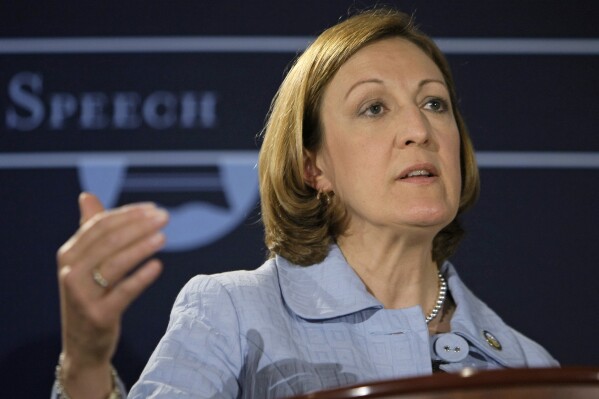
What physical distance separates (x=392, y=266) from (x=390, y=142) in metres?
0.21

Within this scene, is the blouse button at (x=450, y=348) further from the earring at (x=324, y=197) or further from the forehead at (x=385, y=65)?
the forehead at (x=385, y=65)

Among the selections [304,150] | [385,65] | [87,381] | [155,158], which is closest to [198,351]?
[87,381]

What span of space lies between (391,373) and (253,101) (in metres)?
0.76

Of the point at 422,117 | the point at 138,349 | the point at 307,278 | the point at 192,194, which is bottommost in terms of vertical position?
the point at 138,349

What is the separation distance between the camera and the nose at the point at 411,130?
1.58 m

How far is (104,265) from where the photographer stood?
3.12 feet

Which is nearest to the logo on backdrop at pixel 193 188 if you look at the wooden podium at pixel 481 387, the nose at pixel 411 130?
the nose at pixel 411 130

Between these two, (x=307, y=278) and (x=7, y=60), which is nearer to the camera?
(x=307, y=278)

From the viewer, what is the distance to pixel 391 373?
4.98 feet

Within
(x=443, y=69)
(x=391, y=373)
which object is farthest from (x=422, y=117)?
(x=391, y=373)

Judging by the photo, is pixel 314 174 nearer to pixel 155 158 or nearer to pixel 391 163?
pixel 391 163

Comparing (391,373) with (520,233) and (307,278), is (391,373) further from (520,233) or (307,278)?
(520,233)

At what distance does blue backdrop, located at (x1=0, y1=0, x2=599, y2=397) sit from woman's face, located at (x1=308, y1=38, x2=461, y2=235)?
1.23 ft

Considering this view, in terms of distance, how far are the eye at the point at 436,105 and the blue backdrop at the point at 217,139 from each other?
414 millimetres
